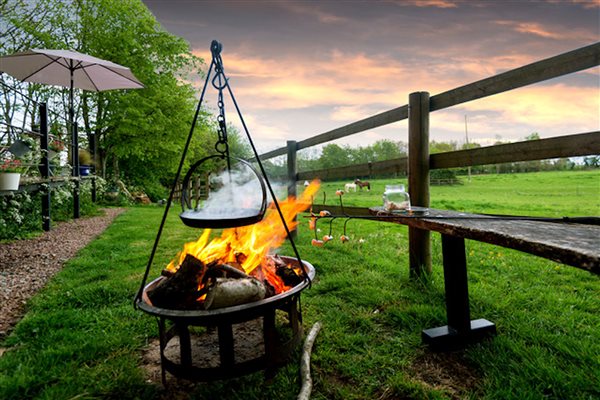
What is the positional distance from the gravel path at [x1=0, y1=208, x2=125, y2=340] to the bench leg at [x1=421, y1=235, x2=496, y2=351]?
2.88m

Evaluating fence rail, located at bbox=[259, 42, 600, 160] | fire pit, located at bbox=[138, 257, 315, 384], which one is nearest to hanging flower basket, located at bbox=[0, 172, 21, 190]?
fire pit, located at bbox=[138, 257, 315, 384]

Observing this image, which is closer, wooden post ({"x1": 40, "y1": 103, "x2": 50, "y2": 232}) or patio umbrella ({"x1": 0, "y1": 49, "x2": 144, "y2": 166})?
wooden post ({"x1": 40, "y1": 103, "x2": 50, "y2": 232})

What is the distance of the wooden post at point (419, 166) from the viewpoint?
9.78 feet

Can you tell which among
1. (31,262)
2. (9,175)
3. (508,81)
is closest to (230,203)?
(508,81)

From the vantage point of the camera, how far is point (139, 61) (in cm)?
1469

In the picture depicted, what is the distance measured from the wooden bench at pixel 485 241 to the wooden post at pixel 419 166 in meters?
0.85

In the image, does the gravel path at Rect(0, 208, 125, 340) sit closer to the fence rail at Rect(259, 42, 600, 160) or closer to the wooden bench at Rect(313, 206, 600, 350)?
the wooden bench at Rect(313, 206, 600, 350)

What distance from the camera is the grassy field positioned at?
170 cm

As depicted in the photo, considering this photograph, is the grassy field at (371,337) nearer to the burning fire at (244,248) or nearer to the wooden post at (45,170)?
the burning fire at (244,248)

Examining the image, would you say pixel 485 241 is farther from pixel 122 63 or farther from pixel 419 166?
pixel 122 63

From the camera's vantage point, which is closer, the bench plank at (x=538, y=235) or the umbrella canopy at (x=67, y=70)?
the bench plank at (x=538, y=235)

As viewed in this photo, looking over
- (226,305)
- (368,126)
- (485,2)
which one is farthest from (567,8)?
(226,305)

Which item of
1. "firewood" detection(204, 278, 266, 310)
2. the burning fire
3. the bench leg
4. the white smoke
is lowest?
the bench leg

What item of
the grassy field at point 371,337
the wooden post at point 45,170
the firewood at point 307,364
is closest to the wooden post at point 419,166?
the grassy field at point 371,337
